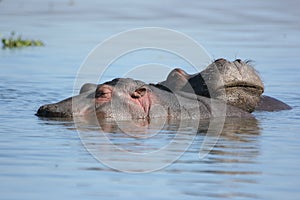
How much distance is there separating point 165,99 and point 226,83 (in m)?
0.72

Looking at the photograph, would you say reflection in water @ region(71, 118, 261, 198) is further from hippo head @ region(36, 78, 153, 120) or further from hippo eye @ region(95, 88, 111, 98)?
hippo eye @ region(95, 88, 111, 98)

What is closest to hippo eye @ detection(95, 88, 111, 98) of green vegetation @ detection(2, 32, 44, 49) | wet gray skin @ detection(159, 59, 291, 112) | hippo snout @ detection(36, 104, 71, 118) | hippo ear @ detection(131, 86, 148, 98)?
hippo ear @ detection(131, 86, 148, 98)

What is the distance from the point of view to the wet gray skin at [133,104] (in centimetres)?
1081

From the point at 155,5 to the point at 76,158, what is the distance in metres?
19.0

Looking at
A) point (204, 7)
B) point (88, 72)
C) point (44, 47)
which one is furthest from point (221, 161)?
point (204, 7)

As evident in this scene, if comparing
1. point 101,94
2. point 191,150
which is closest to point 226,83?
point 101,94

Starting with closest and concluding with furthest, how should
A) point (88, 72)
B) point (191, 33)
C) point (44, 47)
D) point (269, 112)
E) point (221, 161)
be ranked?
point (221, 161), point (269, 112), point (88, 72), point (44, 47), point (191, 33)

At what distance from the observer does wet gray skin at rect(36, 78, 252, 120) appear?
10.8m

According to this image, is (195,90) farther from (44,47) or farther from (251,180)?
(44,47)

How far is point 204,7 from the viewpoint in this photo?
26.8 meters

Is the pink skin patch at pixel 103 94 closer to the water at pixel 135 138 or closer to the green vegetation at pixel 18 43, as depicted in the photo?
the water at pixel 135 138

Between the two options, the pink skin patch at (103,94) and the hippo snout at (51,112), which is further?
the hippo snout at (51,112)

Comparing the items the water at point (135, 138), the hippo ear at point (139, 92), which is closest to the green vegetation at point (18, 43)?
the water at point (135, 138)

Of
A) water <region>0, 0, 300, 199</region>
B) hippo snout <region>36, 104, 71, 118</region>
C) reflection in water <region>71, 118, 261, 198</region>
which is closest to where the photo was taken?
water <region>0, 0, 300, 199</region>
